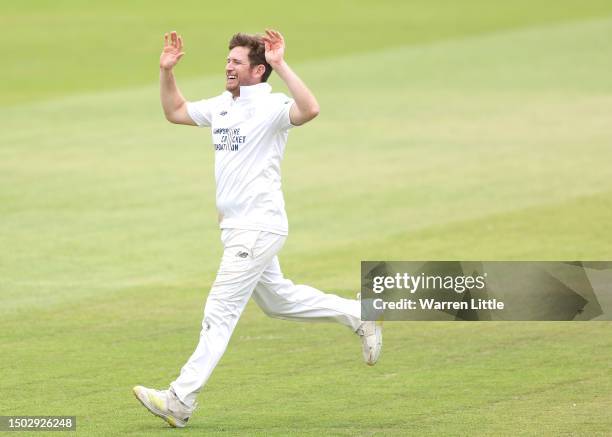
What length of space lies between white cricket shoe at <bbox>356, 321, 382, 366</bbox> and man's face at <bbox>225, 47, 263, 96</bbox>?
2018mm

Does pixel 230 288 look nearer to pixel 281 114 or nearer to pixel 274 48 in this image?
pixel 281 114

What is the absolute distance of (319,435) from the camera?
9883 mm

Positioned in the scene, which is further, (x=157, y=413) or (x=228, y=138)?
(x=228, y=138)

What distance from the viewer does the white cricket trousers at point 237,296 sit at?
33.1 feet

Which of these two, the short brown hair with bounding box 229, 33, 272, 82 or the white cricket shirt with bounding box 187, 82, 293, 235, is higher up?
the short brown hair with bounding box 229, 33, 272, 82

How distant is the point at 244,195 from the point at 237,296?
0.70 metres

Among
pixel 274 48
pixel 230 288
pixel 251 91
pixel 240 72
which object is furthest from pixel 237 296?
pixel 274 48

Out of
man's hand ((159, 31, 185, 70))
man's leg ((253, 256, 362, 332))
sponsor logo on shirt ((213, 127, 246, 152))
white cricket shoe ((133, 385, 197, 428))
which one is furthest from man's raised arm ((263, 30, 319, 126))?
white cricket shoe ((133, 385, 197, 428))

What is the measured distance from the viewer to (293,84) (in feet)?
33.0

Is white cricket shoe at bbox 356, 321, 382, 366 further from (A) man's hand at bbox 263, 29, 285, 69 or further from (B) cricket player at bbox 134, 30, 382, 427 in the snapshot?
(A) man's hand at bbox 263, 29, 285, 69

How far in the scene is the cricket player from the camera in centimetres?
1007

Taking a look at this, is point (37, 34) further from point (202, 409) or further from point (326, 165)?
point (202, 409)

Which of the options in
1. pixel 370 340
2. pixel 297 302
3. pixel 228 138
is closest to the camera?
pixel 228 138

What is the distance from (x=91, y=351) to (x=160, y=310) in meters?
2.05
